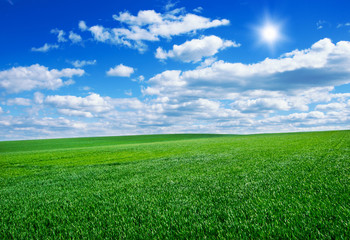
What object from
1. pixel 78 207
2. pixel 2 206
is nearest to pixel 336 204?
pixel 78 207

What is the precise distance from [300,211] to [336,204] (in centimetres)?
84

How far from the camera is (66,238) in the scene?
12.3 feet

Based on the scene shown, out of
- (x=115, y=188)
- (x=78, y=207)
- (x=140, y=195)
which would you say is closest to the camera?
(x=78, y=207)

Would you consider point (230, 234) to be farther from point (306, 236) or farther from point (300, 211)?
point (300, 211)

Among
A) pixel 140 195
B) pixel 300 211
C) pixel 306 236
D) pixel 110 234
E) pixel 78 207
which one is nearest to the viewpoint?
pixel 306 236

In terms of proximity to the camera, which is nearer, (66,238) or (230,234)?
(230,234)

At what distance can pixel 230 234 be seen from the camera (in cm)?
327

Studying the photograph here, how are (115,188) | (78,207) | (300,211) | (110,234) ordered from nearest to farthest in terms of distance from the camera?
1. (110,234)
2. (300,211)
3. (78,207)
4. (115,188)

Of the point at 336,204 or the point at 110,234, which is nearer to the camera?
the point at 110,234

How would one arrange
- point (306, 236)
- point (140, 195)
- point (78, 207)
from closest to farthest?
point (306, 236)
point (78, 207)
point (140, 195)

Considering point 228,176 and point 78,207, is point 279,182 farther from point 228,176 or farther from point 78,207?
point 78,207

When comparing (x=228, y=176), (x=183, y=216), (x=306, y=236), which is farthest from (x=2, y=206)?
(x=306, y=236)

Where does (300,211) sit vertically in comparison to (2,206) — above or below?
above

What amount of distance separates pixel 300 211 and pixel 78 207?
5.02 metres
